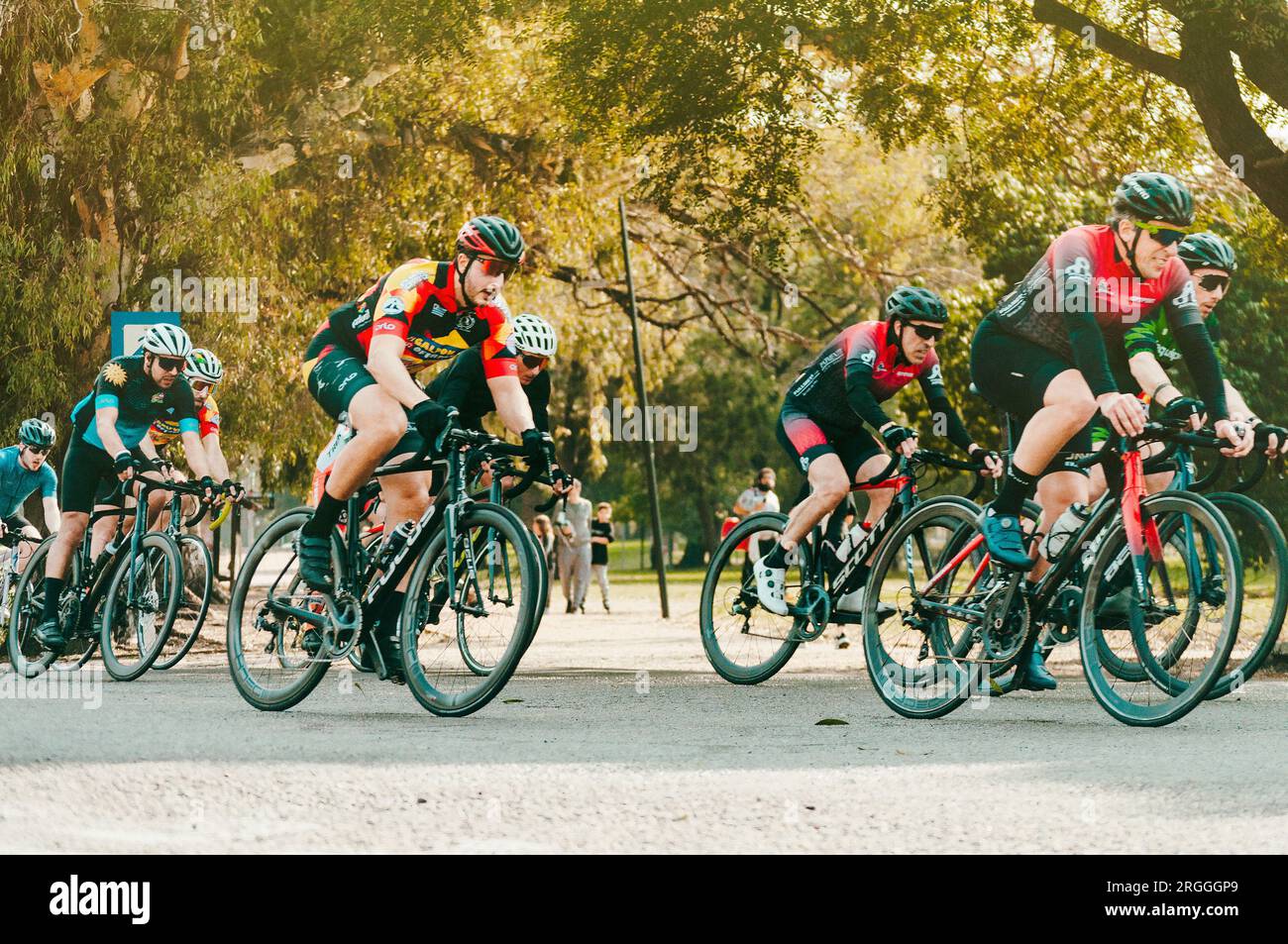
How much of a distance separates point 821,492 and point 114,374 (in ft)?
15.8

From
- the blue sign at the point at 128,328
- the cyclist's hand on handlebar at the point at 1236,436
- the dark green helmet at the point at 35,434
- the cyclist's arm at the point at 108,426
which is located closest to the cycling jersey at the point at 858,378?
the cyclist's hand on handlebar at the point at 1236,436

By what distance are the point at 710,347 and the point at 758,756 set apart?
138ft

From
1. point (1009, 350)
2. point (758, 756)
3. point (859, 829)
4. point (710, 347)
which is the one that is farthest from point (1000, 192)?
point (710, 347)

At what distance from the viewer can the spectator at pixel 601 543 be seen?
2608cm

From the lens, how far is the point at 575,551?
25.2m

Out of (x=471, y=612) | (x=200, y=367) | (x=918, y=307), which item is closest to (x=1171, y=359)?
Result: (x=918, y=307)

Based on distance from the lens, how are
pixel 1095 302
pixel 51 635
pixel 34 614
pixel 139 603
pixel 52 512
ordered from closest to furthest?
1. pixel 1095 302
2. pixel 139 603
3. pixel 51 635
4. pixel 34 614
5. pixel 52 512

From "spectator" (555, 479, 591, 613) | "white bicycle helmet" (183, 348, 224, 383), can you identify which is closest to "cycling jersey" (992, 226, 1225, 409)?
"white bicycle helmet" (183, 348, 224, 383)

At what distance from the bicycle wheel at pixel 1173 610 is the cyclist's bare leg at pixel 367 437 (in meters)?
3.05

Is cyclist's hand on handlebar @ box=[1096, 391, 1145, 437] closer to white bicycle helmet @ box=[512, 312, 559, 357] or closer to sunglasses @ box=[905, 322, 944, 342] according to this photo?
sunglasses @ box=[905, 322, 944, 342]

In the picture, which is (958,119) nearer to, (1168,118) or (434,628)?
(1168,118)

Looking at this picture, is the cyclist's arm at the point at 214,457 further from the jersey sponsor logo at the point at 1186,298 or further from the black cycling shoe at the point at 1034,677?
the jersey sponsor logo at the point at 1186,298

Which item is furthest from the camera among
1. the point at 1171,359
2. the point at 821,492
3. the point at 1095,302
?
the point at 821,492

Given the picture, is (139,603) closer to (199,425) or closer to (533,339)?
(199,425)
